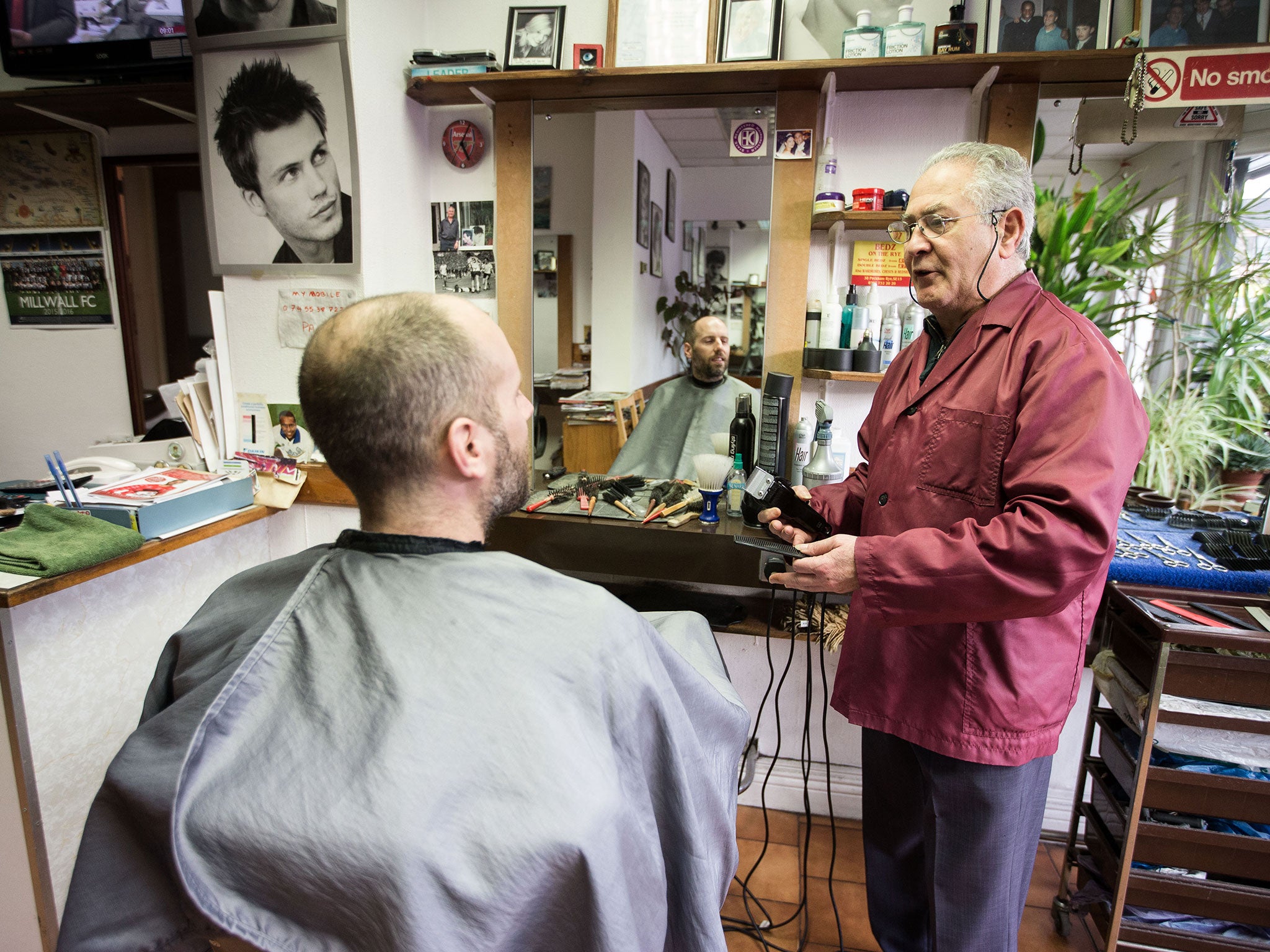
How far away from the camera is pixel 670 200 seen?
219cm

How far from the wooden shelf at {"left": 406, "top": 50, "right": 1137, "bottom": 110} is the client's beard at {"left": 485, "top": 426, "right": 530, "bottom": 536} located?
147 cm

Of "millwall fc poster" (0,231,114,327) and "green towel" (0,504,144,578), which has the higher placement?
"millwall fc poster" (0,231,114,327)

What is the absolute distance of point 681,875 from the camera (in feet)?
2.94

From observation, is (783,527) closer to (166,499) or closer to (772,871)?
(772,871)

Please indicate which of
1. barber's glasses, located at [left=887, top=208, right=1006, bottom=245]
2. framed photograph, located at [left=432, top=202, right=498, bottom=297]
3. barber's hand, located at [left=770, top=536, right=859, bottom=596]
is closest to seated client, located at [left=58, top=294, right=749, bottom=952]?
barber's hand, located at [left=770, top=536, right=859, bottom=596]

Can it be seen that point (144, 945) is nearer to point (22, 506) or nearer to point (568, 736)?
point (568, 736)

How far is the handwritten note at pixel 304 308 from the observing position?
2141 mm

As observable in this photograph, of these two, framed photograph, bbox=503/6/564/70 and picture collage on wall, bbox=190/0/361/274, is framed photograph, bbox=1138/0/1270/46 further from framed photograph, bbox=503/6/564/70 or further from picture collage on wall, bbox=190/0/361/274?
picture collage on wall, bbox=190/0/361/274

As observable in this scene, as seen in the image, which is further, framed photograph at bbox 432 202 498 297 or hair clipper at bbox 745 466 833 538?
framed photograph at bbox 432 202 498 297

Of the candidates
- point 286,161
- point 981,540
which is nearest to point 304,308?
point 286,161

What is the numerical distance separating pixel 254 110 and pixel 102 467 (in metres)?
1.17

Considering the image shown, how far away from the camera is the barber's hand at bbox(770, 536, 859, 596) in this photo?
1.22 meters

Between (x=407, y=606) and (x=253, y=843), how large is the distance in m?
0.27

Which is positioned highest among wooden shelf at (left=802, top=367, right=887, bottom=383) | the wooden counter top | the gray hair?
the gray hair
